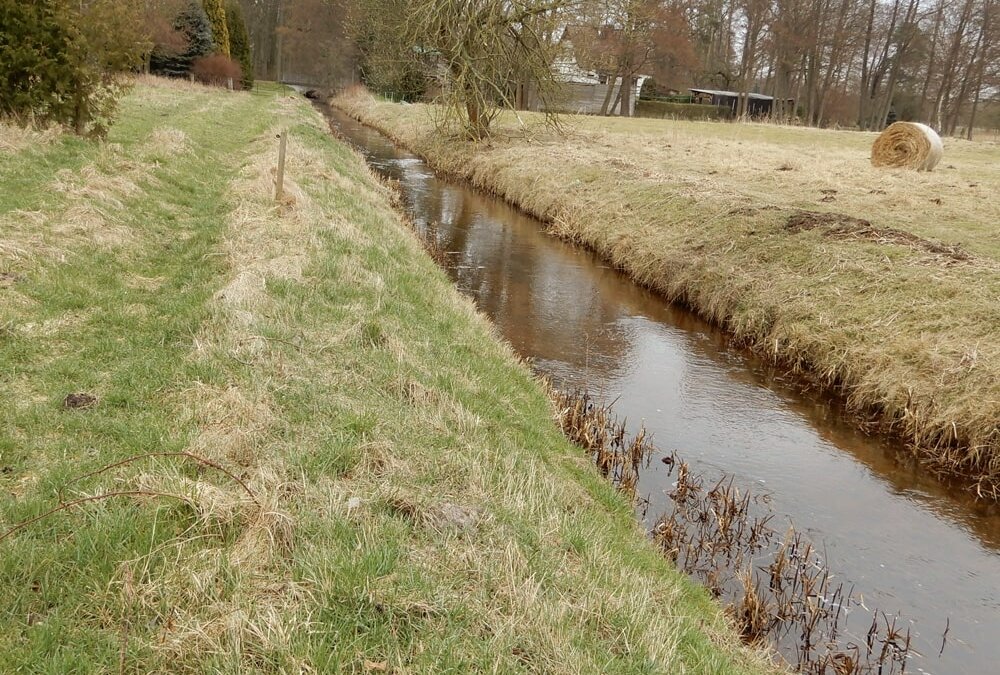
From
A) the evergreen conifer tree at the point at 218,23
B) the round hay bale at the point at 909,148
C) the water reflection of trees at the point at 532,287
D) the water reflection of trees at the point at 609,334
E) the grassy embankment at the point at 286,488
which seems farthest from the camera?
the evergreen conifer tree at the point at 218,23

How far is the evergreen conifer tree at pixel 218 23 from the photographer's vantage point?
42.7 meters

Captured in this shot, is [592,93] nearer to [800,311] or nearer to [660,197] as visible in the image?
[660,197]

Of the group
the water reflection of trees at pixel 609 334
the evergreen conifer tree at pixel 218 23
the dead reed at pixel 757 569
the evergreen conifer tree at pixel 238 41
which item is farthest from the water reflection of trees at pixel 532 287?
the evergreen conifer tree at pixel 238 41

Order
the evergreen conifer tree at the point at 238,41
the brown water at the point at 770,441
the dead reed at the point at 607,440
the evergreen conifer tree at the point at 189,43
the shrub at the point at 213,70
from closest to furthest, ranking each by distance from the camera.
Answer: the brown water at the point at 770,441 < the dead reed at the point at 607,440 < the evergreen conifer tree at the point at 189,43 < the shrub at the point at 213,70 < the evergreen conifer tree at the point at 238,41

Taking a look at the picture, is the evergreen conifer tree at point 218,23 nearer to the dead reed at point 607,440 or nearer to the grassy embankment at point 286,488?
the grassy embankment at point 286,488

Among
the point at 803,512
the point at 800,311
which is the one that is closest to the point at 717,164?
the point at 800,311

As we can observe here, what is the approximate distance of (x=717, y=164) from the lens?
1870 cm

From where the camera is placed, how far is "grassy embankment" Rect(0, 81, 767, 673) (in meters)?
2.75

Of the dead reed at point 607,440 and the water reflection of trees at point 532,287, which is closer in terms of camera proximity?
the dead reed at point 607,440

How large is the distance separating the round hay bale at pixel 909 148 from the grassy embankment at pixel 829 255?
1.49 feet

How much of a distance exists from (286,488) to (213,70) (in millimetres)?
41669

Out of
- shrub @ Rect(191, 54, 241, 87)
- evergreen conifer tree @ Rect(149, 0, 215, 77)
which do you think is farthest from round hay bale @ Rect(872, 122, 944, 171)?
shrub @ Rect(191, 54, 241, 87)

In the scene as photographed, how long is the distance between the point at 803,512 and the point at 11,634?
5341 millimetres

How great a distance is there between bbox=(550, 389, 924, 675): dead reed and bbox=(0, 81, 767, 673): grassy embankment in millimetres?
388
